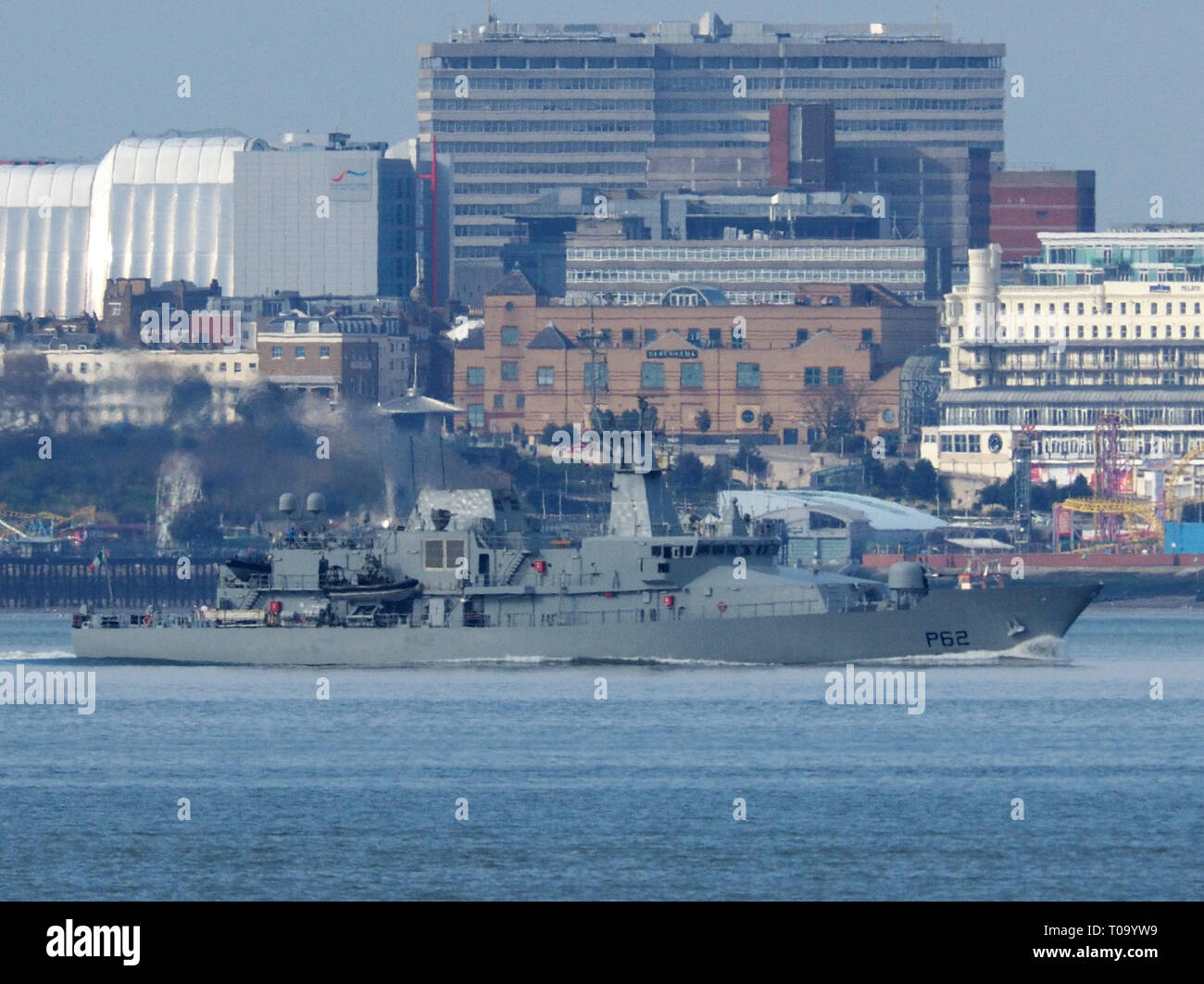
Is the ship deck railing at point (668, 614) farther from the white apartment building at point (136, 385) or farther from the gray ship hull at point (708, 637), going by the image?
the white apartment building at point (136, 385)

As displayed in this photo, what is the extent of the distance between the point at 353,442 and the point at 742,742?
78.5 meters

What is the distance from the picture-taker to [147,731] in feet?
184

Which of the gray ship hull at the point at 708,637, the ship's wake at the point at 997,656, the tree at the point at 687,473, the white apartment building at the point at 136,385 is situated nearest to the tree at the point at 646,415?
the gray ship hull at the point at 708,637

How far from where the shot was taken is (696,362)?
188500 mm

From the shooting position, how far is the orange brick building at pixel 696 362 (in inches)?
7338

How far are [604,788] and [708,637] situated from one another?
70.9ft

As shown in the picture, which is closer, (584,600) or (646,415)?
(584,600)

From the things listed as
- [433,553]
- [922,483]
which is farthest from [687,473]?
[433,553]

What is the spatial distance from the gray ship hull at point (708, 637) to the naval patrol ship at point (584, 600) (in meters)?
0.03

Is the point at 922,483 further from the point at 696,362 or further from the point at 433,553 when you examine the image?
the point at 433,553

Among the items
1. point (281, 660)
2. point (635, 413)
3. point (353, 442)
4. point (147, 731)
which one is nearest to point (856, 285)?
point (635, 413)

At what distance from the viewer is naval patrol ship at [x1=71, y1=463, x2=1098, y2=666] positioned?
221 feet

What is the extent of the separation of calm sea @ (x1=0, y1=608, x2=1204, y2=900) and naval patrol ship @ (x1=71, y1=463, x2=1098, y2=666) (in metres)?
1.10

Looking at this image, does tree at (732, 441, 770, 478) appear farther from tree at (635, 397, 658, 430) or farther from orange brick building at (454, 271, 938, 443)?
tree at (635, 397, 658, 430)
